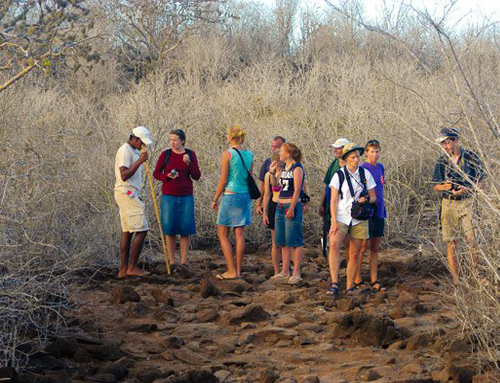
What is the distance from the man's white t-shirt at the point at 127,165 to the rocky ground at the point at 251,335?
1079 mm

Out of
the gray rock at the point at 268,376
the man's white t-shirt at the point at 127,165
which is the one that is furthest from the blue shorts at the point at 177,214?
the gray rock at the point at 268,376

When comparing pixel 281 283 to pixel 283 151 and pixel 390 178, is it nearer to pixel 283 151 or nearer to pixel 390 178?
pixel 283 151

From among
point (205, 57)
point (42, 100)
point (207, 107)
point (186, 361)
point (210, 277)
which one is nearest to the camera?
point (186, 361)

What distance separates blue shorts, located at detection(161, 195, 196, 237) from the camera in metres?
9.92

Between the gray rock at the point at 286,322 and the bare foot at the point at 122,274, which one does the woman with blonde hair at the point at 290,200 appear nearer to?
the gray rock at the point at 286,322


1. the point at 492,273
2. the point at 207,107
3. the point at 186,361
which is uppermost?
the point at 207,107

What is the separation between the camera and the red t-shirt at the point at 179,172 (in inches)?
384

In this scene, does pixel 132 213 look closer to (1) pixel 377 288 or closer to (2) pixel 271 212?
(2) pixel 271 212

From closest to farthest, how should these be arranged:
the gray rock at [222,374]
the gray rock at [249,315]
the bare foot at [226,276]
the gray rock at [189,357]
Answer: the gray rock at [222,374], the gray rock at [189,357], the gray rock at [249,315], the bare foot at [226,276]

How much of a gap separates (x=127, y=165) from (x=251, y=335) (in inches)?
109

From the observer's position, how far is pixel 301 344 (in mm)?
7035

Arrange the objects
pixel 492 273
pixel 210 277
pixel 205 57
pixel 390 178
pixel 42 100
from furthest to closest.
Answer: pixel 205 57, pixel 42 100, pixel 390 178, pixel 210 277, pixel 492 273

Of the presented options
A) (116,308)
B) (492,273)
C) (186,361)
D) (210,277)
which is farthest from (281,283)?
(492,273)

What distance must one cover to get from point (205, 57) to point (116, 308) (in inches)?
717
